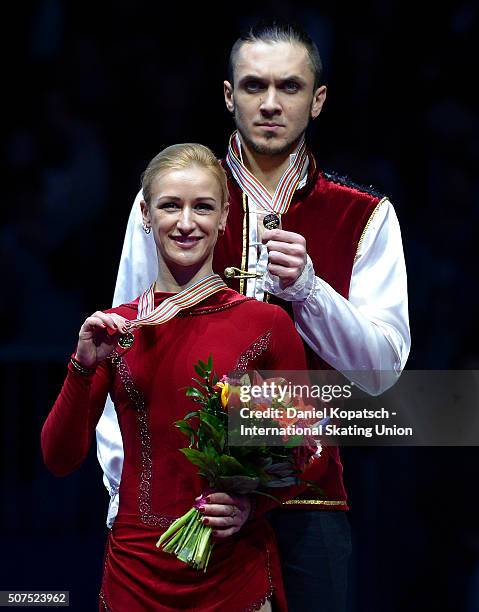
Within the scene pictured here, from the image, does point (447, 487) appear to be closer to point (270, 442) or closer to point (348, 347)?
point (348, 347)

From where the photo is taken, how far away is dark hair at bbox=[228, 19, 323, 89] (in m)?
2.85

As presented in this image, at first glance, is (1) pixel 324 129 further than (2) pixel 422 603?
Yes

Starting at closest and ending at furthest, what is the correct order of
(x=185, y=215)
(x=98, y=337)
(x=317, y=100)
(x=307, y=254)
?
(x=98, y=337) → (x=185, y=215) → (x=307, y=254) → (x=317, y=100)

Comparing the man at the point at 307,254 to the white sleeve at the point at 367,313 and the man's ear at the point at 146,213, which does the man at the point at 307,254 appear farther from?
the man's ear at the point at 146,213

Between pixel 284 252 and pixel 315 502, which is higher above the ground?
pixel 284 252

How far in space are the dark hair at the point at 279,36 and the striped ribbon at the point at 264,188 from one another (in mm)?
206

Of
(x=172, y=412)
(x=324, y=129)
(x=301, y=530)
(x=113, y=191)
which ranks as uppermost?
(x=324, y=129)

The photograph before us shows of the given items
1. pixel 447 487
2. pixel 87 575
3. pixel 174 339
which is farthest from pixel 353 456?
pixel 174 339

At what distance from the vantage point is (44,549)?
392 cm

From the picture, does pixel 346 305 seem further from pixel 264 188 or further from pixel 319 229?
pixel 264 188

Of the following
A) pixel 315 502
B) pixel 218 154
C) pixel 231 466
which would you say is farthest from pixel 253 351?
pixel 218 154

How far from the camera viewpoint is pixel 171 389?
7.76 feet

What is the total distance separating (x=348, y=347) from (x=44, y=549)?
5.65 ft

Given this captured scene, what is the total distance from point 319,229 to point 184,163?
1.74 ft
